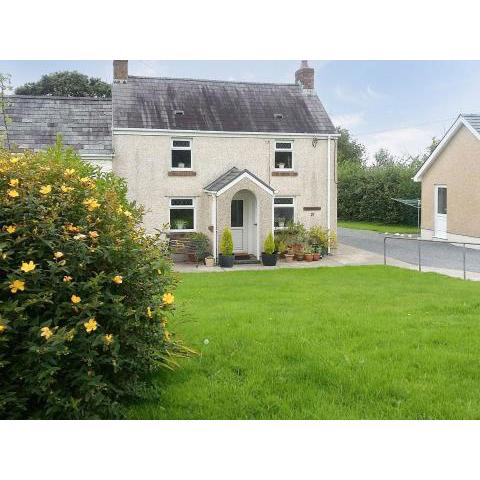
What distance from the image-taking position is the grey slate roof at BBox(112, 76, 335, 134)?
22391mm

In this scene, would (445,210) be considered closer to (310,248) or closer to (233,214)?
(310,248)

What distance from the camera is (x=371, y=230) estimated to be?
35062 mm

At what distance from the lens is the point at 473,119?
25125mm

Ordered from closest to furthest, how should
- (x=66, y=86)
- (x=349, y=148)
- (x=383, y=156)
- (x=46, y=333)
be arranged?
1. (x=46, y=333)
2. (x=66, y=86)
3. (x=349, y=148)
4. (x=383, y=156)

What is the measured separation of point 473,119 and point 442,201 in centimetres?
477

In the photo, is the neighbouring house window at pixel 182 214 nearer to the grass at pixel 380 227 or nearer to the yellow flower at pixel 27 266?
the grass at pixel 380 227

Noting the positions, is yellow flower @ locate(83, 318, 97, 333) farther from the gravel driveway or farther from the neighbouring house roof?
the neighbouring house roof

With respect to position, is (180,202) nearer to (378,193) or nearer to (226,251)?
(226,251)

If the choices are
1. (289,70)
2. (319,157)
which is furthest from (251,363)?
(289,70)

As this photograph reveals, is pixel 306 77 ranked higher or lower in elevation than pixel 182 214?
higher

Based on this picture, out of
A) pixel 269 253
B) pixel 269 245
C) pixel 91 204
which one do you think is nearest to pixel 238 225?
pixel 269 245

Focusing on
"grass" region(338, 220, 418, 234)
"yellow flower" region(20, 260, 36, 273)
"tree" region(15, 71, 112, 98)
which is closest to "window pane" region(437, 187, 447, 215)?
"grass" region(338, 220, 418, 234)

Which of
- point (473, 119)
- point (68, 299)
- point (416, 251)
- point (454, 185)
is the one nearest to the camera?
point (68, 299)

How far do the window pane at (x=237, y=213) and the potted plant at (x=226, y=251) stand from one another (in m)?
2.27
